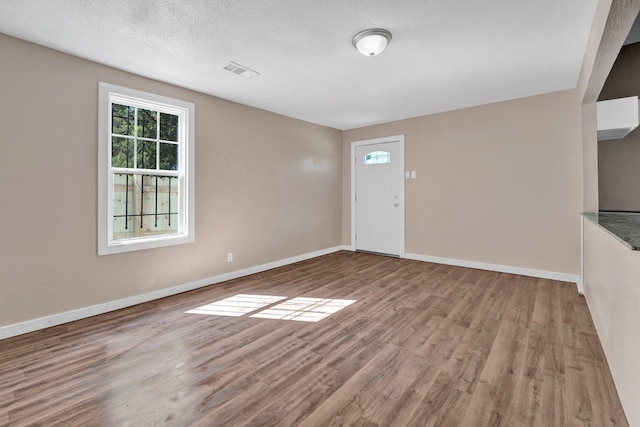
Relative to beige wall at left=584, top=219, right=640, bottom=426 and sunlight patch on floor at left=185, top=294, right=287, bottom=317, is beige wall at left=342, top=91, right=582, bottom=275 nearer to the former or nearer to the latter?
beige wall at left=584, top=219, right=640, bottom=426

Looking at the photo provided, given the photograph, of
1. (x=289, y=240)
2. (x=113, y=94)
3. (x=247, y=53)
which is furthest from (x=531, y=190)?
(x=113, y=94)

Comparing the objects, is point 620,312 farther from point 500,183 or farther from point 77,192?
point 77,192

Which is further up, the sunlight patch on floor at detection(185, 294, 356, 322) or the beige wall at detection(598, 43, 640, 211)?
the beige wall at detection(598, 43, 640, 211)

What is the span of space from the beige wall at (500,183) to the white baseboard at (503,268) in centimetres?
6

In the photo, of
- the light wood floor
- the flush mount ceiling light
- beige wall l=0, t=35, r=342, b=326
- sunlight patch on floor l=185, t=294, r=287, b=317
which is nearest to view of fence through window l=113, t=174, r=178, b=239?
beige wall l=0, t=35, r=342, b=326

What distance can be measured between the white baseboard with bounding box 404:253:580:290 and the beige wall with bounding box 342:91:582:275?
0.06m

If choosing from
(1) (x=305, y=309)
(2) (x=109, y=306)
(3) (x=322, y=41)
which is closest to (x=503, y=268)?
(1) (x=305, y=309)

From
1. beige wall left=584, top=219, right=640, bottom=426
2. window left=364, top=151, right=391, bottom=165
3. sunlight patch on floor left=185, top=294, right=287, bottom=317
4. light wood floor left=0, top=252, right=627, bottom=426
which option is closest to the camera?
beige wall left=584, top=219, right=640, bottom=426

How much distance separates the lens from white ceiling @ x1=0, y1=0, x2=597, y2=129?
214cm

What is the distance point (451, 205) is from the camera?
15.9ft

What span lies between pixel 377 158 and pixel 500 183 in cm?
216

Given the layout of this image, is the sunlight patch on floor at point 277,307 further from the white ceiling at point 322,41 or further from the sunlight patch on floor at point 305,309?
the white ceiling at point 322,41

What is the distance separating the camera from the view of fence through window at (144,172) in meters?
3.17

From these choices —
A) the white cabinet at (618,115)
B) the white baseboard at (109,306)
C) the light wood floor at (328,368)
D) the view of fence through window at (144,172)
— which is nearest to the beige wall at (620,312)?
the light wood floor at (328,368)
